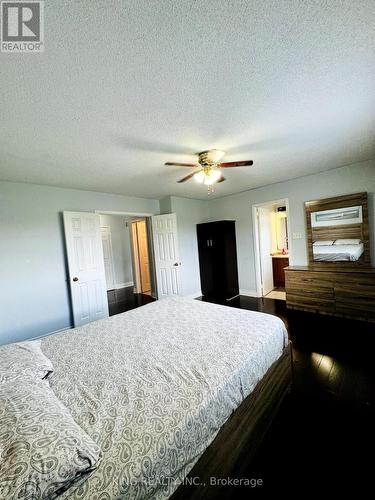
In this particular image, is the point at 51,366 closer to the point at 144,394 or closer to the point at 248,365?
the point at 144,394

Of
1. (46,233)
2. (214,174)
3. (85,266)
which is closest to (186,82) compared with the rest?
(214,174)

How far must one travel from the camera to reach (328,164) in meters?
3.35

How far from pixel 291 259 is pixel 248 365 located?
3.36 m

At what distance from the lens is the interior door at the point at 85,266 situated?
3537 millimetres

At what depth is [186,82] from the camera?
1.41 metres

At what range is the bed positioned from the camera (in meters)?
0.83

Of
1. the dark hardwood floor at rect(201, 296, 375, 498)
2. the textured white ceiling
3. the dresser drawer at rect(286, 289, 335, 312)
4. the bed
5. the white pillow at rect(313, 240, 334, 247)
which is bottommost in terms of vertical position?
the dark hardwood floor at rect(201, 296, 375, 498)

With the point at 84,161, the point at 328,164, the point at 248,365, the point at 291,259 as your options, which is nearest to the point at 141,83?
the point at 84,161

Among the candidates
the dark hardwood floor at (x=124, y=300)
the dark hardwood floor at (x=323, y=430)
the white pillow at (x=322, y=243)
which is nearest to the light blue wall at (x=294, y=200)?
the white pillow at (x=322, y=243)

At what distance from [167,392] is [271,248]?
5.19 metres

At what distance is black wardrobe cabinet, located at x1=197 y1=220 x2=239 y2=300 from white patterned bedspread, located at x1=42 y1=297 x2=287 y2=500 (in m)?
2.74

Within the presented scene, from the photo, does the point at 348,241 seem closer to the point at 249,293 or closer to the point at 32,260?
the point at 249,293

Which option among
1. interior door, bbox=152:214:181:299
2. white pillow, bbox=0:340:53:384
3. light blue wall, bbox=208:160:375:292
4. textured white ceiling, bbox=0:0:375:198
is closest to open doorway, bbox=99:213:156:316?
interior door, bbox=152:214:181:299

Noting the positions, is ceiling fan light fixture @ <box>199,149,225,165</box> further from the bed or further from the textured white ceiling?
the bed
